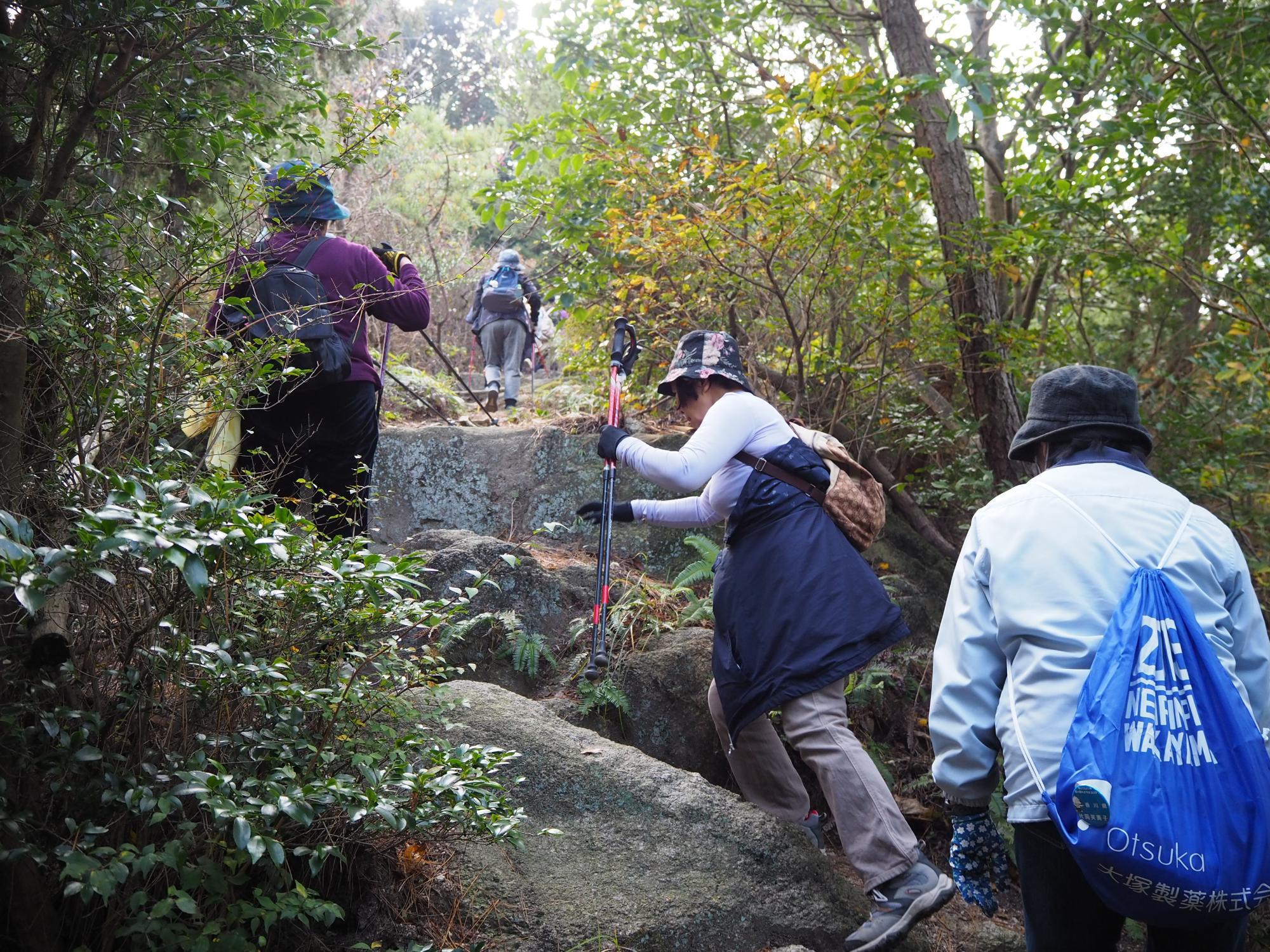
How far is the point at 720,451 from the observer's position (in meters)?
4.31

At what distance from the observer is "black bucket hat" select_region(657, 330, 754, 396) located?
4555mm

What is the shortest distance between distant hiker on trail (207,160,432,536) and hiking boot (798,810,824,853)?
2435 millimetres

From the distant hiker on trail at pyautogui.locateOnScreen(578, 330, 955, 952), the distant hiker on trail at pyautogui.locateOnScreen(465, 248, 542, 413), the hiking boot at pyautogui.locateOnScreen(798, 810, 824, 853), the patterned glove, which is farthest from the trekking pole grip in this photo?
the distant hiker on trail at pyautogui.locateOnScreen(465, 248, 542, 413)

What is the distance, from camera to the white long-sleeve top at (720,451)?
4.27m

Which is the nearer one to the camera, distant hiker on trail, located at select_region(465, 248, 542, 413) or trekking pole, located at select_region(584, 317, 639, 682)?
trekking pole, located at select_region(584, 317, 639, 682)

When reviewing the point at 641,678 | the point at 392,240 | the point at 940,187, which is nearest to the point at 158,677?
the point at 641,678

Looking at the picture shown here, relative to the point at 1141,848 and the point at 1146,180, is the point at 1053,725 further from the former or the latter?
the point at 1146,180

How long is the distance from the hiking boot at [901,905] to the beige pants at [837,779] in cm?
4

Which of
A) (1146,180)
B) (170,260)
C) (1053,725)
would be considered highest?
(1146,180)

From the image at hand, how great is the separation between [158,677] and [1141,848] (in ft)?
8.34

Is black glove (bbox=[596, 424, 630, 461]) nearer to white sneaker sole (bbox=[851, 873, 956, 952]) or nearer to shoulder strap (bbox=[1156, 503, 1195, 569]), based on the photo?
white sneaker sole (bbox=[851, 873, 956, 952])

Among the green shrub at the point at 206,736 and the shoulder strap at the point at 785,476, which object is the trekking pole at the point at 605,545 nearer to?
the shoulder strap at the point at 785,476

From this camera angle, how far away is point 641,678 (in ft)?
18.5

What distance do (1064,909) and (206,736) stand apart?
92.0 inches
